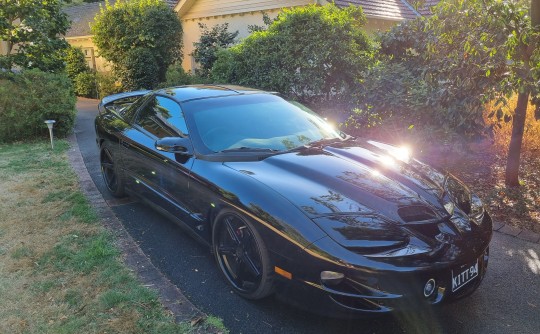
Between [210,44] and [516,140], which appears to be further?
[210,44]

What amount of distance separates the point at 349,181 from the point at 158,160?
6.20 feet

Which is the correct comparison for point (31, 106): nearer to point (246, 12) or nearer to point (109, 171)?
point (109, 171)

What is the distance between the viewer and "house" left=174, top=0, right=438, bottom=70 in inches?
461

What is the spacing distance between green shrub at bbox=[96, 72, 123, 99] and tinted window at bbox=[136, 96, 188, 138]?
38.8 ft

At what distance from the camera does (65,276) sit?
325 cm

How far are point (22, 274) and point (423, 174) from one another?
10.7 ft

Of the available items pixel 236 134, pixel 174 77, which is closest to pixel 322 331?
pixel 236 134

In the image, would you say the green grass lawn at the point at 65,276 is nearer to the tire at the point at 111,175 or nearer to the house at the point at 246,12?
the tire at the point at 111,175

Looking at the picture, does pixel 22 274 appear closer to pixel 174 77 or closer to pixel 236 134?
pixel 236 134

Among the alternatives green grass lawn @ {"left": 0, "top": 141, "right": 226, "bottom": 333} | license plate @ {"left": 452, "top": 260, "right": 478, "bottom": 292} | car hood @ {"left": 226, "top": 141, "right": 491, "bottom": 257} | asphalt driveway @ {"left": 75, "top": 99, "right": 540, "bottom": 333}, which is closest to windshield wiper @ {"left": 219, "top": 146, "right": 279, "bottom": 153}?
car hood @ {"left": 226, "top": 141, "right": 491, "bottom": 257}

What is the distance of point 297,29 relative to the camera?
7371 mm

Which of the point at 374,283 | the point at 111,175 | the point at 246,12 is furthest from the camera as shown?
the point at 246,12

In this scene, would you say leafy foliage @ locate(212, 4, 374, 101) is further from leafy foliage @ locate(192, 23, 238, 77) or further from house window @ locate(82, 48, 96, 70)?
house window @ locate(82, 48, 96, 70)

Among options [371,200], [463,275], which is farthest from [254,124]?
[463,275]
